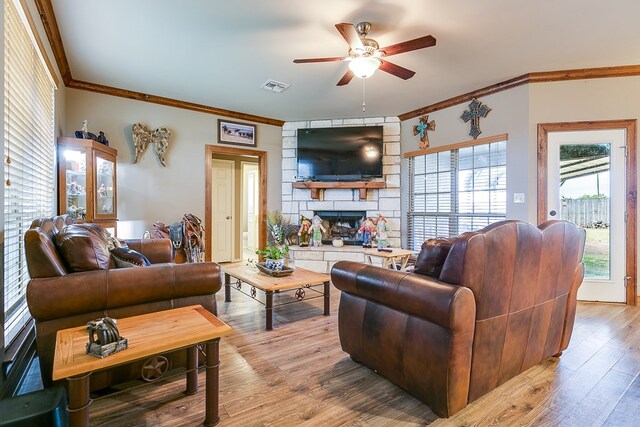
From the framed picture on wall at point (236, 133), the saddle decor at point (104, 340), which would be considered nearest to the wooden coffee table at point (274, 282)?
the saddle decor at point (104, 340)

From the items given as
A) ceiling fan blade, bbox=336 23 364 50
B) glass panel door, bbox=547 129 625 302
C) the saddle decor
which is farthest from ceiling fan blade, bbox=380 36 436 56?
the saddle decor

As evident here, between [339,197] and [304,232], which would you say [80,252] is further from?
[339,197]

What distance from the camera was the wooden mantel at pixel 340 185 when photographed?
532 cm

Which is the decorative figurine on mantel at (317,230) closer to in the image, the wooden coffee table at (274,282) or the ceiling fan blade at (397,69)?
the wooden coffee table at (274,282)

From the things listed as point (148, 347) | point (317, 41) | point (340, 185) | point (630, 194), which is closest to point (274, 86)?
point (317, 41)

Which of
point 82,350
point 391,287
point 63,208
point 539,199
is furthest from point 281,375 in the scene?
point 539,199

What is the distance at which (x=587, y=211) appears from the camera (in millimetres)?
3729

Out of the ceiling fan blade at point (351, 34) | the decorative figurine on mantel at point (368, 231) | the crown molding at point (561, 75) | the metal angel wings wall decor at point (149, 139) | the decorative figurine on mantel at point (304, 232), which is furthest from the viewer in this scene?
the decorative figurine on mantel at point (304, 232)

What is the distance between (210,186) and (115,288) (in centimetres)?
344

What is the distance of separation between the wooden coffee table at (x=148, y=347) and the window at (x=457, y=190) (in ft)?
12.7

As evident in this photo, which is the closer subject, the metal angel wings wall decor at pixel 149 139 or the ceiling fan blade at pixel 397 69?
the ceiling fan blade at pixel 397 69

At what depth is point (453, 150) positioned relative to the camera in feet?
15.4

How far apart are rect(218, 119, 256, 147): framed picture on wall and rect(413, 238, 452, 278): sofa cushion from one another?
4.18m

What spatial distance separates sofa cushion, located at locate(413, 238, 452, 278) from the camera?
176 centimetres
